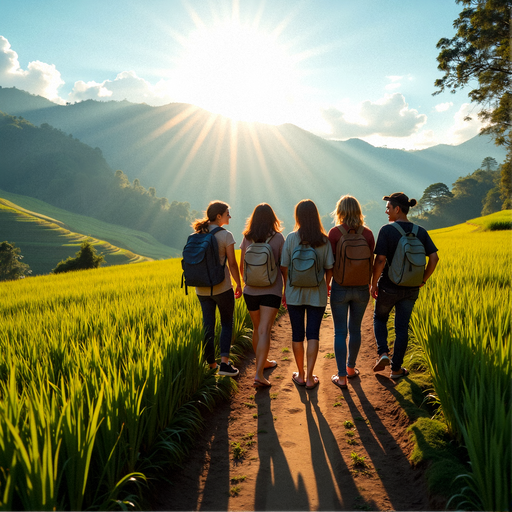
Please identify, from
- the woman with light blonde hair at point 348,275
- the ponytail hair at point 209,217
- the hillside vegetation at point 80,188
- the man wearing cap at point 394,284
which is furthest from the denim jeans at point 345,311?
the hillside vegetation at point 80,188

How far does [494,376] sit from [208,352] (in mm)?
Answer: 3059

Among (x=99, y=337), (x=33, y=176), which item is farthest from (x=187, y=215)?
(x=99, y=337)

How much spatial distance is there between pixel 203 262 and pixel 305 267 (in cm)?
125

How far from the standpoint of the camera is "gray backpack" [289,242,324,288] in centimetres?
379

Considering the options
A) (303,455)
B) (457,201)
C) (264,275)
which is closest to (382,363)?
(303,455)

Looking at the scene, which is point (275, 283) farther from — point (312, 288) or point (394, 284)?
point (394, 284)

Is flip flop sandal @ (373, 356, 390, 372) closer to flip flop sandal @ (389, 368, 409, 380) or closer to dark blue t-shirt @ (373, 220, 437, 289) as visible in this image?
flip flop sandal @ (389, 368, 409, 380)

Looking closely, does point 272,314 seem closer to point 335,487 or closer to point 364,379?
point 364,379

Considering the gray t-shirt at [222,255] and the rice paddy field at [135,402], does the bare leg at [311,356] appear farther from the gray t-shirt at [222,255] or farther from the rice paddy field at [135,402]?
the gray t-shirt at [222,255]

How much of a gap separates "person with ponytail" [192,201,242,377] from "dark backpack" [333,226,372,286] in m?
1.26

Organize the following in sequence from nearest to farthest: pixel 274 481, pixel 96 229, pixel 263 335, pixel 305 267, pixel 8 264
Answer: pixel 274 481 → pixel 305 267 → pixel 263 335 → pixel 8 264 → pixel 96 229

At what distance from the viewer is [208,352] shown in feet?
14.2

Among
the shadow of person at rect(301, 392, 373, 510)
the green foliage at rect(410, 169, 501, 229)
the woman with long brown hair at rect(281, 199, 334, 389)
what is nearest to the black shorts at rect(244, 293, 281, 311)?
the woman with long brown hair at rect(281, 199, 334, 389)

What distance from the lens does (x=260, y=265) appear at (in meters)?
3.95
